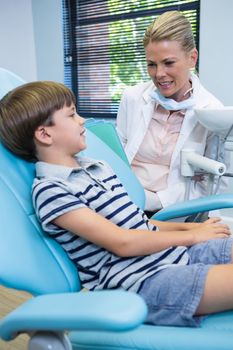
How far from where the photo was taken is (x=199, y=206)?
3.75 feet

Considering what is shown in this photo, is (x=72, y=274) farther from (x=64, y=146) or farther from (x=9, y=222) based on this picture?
(x=64, y=146)

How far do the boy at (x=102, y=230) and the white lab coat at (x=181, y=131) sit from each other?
1.32 ft

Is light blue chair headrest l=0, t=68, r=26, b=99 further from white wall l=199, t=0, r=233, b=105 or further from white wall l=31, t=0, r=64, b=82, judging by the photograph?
white wall l=31, t=0, r=64, b=82

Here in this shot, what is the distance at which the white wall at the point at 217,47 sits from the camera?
2.38m

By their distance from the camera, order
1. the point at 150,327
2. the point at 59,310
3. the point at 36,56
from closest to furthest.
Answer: the point at 59,310
the point at 150,327
the point at 36,56

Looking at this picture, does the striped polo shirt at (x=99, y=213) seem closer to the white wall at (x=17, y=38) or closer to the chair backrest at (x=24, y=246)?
the chair backrest at (x=24, y=246)

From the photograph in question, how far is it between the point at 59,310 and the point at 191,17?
2.46 m

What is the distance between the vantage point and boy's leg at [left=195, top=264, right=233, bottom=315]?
33.4 inches

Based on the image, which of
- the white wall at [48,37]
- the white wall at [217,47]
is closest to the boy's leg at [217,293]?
the white wall at [217,47]

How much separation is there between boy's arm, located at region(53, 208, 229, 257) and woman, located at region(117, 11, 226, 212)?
0.52m

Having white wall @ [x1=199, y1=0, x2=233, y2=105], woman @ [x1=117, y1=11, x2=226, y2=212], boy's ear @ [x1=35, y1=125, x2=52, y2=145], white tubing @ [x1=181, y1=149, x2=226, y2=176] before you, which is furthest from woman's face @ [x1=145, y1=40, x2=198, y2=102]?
white wall @ [x1=199, y1=0, x2=233, y2=105]

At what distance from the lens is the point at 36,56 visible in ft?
12.3

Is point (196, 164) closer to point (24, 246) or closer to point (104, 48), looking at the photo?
point (24, 246)

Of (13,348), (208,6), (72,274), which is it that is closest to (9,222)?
(72,274)
